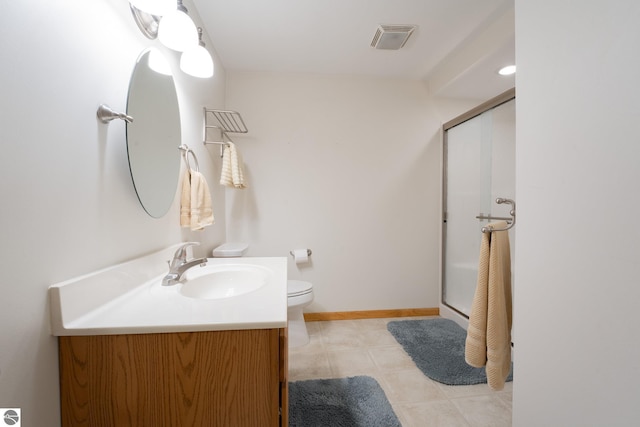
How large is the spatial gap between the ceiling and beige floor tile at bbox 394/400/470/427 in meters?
2.14

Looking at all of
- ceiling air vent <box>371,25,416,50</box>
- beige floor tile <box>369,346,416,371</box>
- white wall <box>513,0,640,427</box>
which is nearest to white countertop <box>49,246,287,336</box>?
white wall <box>513,0,640,427</box>

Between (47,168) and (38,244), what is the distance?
0.58ft

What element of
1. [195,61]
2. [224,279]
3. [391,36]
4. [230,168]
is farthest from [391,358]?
[391,36]

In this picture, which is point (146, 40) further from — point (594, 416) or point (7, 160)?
point (594, 416)

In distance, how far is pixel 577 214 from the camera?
61cm

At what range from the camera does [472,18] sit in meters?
1.55

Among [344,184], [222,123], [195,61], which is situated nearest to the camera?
[195,61]

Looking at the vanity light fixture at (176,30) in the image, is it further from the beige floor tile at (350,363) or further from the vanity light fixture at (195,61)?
the beige floor tile at (350,363)

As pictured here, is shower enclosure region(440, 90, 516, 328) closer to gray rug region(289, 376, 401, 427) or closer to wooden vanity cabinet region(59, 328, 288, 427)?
gray rug region(289, 376, 401, 427)

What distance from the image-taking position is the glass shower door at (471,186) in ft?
5.91

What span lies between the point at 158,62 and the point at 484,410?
2.27 m

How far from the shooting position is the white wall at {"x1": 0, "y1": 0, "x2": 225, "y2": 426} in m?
0.49

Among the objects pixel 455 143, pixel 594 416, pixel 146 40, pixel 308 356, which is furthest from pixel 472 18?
pixel 308 356

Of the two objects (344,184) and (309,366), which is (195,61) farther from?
(309,366)
